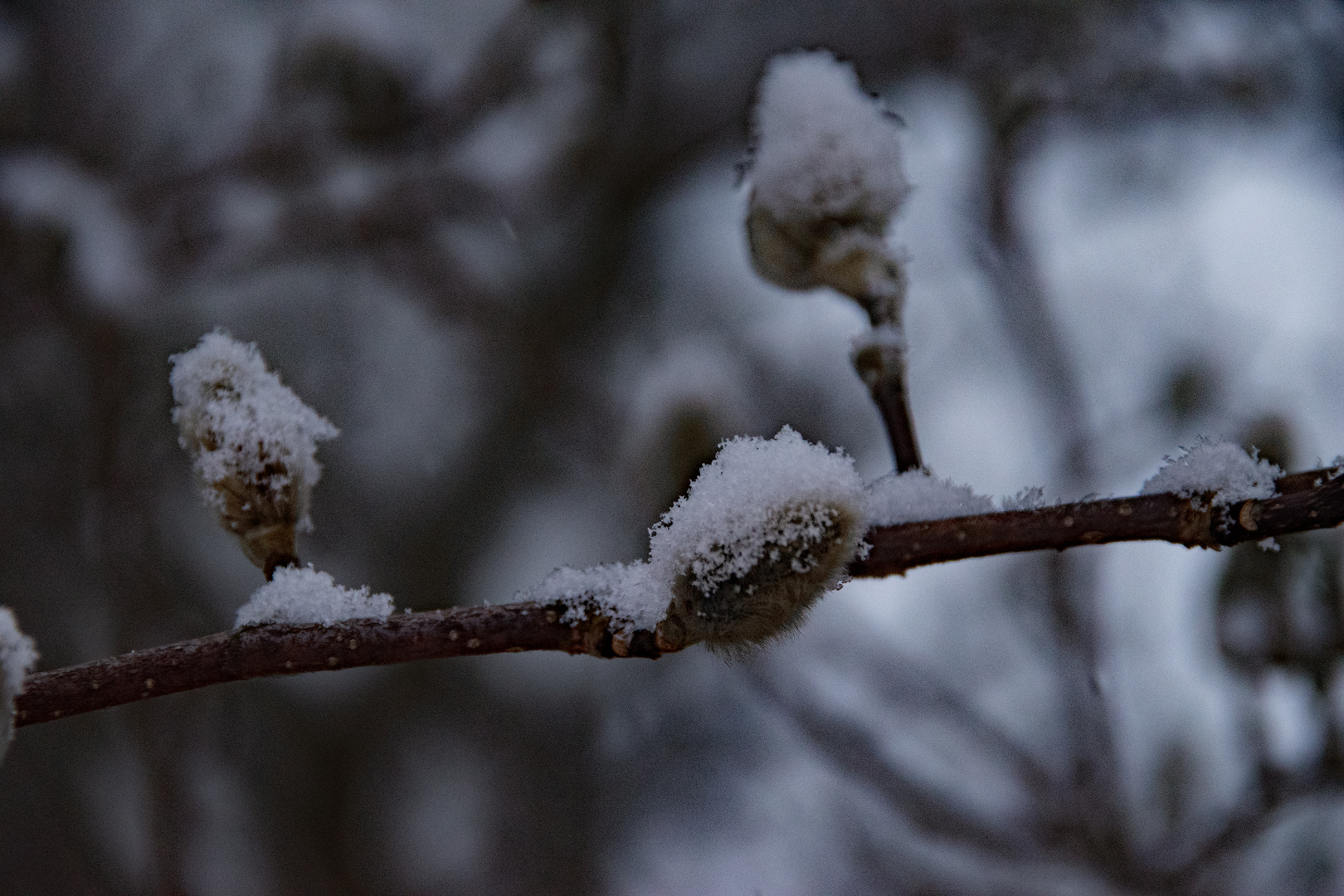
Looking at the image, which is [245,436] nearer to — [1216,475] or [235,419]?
[235,419]

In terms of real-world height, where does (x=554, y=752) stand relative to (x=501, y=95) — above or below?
below

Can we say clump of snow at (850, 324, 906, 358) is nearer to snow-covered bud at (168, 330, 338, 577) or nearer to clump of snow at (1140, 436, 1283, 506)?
clump of snow at (1140, 436, 1283, 506)

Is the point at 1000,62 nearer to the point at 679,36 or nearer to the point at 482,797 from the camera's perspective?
the point at 679,36

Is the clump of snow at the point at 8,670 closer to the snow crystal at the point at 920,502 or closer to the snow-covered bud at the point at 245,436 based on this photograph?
the snow-covered bud at the point at 245,436

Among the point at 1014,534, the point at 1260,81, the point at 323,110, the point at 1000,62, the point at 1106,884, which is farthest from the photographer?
the point at 1000,62

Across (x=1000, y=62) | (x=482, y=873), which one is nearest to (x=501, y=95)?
(x=1000, y=62)

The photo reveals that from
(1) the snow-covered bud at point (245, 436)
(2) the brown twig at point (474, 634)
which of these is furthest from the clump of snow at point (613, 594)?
(1) the snow-covered bud at point (245, 436)

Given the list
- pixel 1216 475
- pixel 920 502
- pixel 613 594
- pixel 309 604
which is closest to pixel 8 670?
pixel 309 604
